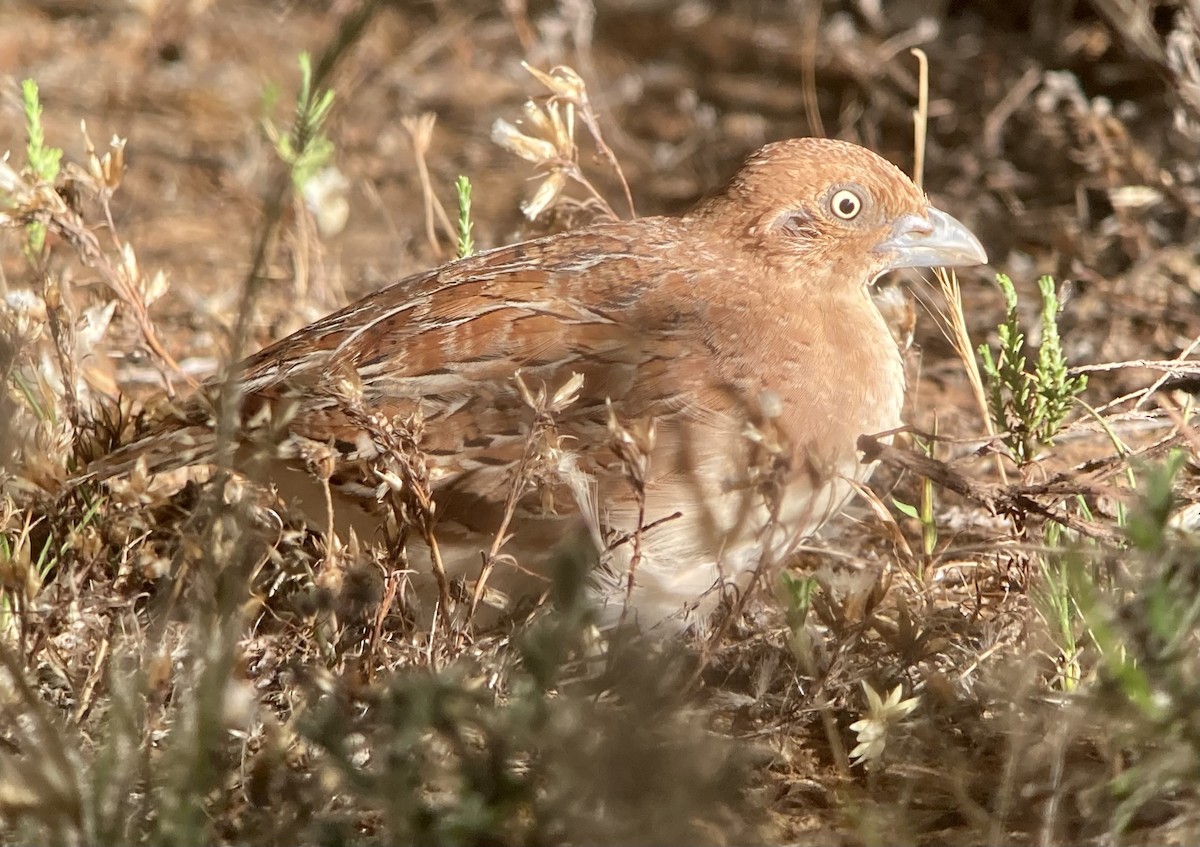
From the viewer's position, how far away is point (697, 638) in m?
3.46

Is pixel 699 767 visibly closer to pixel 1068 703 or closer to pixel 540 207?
pixel 1068 703

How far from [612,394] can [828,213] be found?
0.92 metres

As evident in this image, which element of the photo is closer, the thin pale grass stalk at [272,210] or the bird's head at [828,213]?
the thin pale grass stalk at [272,210]

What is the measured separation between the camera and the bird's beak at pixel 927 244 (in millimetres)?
4012

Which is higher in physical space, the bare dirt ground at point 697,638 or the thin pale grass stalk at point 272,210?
the thin pale grass stalk at point 272,210

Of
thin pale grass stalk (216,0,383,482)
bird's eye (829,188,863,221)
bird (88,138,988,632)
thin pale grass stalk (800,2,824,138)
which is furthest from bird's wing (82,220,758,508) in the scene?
thin pale grass stalk (800,2,824,138)

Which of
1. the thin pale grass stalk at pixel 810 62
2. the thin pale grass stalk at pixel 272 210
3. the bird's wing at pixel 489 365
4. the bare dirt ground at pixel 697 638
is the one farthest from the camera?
A: the thin pale grass stalk at pixel 810 62

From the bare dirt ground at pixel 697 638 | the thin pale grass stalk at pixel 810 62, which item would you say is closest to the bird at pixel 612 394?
the bare dirt ground at pixel 697 638

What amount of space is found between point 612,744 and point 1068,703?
3.80 ft

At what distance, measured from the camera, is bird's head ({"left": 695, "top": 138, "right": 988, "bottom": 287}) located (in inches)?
155

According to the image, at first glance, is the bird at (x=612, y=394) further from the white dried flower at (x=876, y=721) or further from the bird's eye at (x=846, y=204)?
the white dried flower at (x=876, y=721)

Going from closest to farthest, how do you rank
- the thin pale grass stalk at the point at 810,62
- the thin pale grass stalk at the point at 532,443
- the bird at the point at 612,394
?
1. the thin pale grass stalk at the point at 532,443
2. the bird at the point at 612,394
3. the thin pale grass stalk at the point at 810,62

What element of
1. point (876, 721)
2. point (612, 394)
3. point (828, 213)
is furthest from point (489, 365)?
point (876, 721)

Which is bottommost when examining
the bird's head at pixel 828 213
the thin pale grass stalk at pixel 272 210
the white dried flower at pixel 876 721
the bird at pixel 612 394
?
the white dried flower at pixel 876 721
